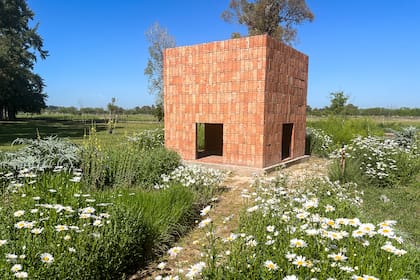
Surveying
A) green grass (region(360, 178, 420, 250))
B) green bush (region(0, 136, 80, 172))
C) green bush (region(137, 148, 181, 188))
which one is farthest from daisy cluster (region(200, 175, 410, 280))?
green bush (region(0, 136, 80, 172))

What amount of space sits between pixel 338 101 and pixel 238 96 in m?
15.0

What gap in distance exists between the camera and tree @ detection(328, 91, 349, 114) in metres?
19.5

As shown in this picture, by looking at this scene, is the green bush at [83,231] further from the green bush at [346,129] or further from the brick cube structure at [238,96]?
the green bush at [346,129]

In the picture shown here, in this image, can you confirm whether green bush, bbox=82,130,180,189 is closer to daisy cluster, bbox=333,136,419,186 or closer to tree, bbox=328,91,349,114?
daisy cluster, bbox=333,136,419,186

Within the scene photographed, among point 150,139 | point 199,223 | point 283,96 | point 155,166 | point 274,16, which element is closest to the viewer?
point 199,223

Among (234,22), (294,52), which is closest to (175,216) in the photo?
(294,52)

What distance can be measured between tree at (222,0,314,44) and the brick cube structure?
12487 mm

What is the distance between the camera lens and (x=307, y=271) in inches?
63.6

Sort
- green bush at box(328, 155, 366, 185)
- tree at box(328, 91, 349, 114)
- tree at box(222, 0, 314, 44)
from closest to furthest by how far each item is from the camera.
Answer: green bush at box(328, 155, 366, 185), tree at box(328, 91, 349, 114), tree at box(222, 0, 314, 44)

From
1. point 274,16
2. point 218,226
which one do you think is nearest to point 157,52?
point 274,16

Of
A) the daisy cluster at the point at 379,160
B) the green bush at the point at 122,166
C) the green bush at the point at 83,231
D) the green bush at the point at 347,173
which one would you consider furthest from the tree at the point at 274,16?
the green bush at the point at 83,231

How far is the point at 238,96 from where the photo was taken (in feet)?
24.0

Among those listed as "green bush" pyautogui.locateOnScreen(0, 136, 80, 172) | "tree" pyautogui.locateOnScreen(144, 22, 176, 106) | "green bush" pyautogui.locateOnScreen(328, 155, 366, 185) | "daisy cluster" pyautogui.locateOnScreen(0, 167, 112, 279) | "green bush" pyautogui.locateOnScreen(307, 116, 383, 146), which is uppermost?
"tree" pyautogui.locateOnScreen(144, 22, 176, 106)

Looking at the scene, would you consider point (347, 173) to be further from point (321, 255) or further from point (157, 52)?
point (157, 52)
